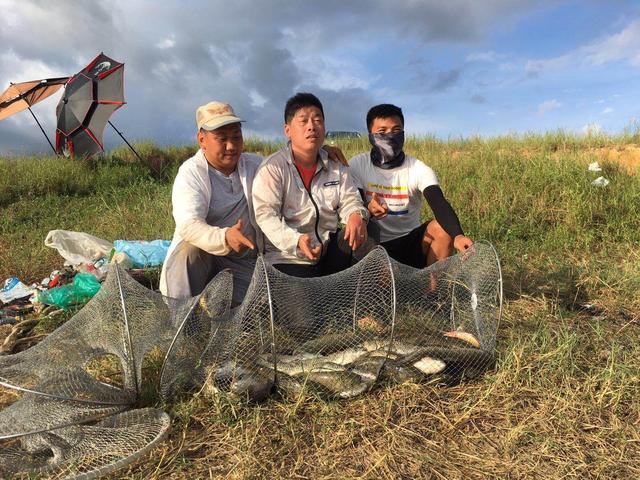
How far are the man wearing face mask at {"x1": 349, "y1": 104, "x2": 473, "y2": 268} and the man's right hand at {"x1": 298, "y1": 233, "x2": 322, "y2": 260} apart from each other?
1.77 feet

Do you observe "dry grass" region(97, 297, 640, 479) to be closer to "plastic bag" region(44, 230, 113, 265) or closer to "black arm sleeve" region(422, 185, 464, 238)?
"black arm sleeve" region(422, 185, 464, 238)

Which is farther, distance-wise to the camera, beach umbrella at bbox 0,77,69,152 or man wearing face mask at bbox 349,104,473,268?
beach umbrella at bbox 0,77,69,152

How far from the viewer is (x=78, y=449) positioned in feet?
6.97

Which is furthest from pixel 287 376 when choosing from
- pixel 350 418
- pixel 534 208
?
pixel 534 208

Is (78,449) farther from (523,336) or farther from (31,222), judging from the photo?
(31,222)

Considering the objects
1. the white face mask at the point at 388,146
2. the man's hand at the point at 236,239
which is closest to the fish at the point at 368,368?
the man's hand at the point at 236,239

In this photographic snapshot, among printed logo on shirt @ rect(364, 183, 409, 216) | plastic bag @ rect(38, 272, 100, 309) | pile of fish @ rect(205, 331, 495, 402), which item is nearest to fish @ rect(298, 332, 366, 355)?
pile of fish @ rect(205, 331, 495, 402)

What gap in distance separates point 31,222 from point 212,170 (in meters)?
5.36

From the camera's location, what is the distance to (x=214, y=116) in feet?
10.1

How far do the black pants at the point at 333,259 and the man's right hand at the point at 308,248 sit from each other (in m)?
0.22

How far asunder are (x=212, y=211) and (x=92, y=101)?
6.54 m

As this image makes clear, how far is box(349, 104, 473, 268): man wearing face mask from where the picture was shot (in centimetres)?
342

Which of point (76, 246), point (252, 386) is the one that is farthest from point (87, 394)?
point (76, 246)

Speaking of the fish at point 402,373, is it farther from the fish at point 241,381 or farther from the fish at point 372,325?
the fish at point 241,381
